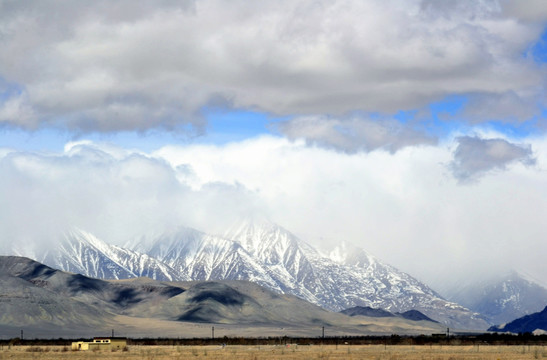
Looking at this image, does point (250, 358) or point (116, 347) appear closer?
point (250, 358)

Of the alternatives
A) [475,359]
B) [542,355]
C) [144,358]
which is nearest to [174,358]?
[144,358]

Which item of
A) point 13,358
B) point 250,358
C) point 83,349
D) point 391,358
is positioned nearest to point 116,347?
point 83,349

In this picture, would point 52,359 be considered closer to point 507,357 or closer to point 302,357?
point 302,357

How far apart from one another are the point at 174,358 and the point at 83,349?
190 feet

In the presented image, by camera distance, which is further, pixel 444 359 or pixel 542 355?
pixel 542 355

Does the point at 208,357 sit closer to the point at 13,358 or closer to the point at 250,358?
the point at 250,358

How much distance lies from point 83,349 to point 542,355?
297 feet

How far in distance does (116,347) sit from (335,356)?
231 ft

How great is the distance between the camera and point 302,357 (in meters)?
132

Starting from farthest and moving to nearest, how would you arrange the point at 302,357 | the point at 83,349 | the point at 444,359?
the point at 83,349
the point at 302,357
the point at 444,359

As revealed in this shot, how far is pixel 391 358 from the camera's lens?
416 feet

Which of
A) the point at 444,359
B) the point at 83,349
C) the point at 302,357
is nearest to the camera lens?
the point at 444,359

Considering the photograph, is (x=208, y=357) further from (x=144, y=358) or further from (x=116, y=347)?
Result: (x=116, y=347)

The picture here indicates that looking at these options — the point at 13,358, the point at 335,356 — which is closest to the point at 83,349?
the point at 13,358
